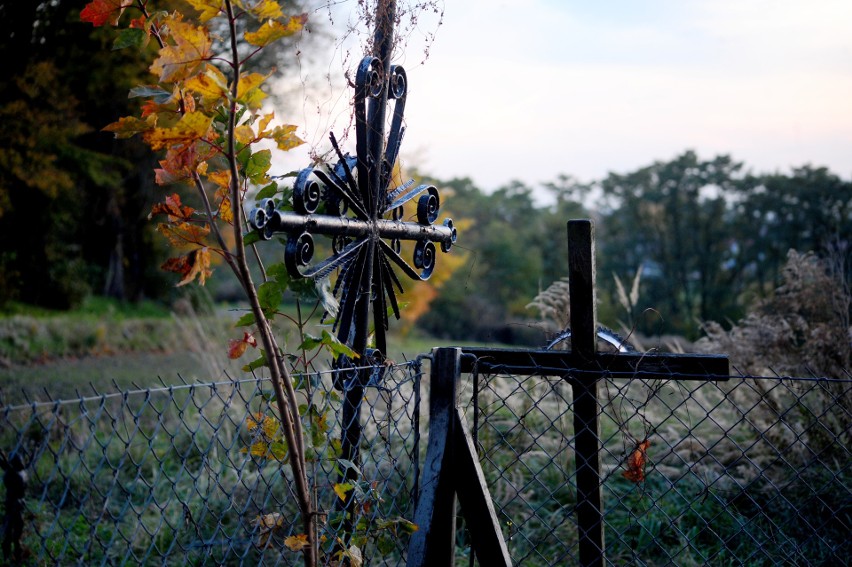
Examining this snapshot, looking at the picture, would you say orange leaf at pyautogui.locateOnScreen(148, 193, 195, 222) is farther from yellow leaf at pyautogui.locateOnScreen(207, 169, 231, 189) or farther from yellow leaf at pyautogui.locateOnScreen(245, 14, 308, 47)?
yellow leaf at pyautogui.locateOnScreen(245, 14, 308, 47)

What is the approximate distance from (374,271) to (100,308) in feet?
55.8

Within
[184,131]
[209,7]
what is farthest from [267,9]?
[184,131]

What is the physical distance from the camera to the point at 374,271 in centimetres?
259

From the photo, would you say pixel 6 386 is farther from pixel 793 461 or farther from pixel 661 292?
pixel 661 292

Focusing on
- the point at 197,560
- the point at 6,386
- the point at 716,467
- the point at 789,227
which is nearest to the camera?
the point at 197,560

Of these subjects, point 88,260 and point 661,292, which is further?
point 88,260

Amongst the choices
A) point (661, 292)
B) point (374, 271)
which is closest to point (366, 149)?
point (374, 271)

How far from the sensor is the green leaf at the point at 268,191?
217cm

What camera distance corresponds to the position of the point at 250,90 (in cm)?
173

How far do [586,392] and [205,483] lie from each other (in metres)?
3.25

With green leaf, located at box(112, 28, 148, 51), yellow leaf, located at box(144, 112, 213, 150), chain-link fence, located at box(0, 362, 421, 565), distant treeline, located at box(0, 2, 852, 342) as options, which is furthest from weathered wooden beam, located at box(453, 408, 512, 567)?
distant treeline, located at box(0, 2, 852, 342)

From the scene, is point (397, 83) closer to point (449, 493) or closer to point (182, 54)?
point (182, 54)

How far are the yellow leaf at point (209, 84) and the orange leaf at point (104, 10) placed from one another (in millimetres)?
272

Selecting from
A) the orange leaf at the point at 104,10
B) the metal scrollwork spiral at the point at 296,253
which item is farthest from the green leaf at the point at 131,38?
the metal scrollwork spiral at the point at 296,253
